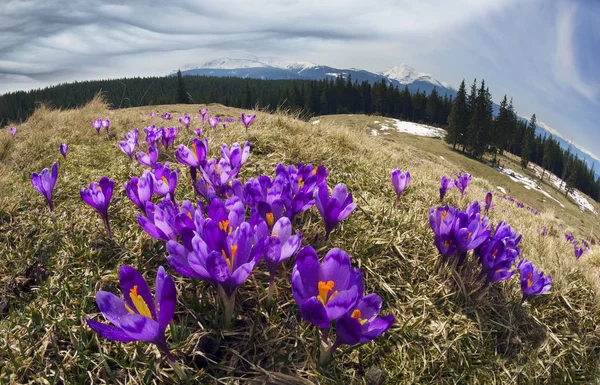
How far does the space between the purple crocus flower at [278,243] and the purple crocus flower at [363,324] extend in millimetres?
356

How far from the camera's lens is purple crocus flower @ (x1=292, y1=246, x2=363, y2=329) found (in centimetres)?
116

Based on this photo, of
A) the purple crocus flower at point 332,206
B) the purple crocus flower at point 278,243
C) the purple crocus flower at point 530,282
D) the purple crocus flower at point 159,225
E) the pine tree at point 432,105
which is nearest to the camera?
the purple crocus flower at point 278,243

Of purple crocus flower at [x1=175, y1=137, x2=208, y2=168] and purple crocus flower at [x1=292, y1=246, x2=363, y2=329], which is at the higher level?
purple crocus flower at [x1=175, y1=137, x2=208, y2=168]

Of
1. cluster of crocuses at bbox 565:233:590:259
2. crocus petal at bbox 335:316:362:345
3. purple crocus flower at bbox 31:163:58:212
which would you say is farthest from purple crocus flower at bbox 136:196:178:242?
cluster of crocuses at bbox 565:233:590:259

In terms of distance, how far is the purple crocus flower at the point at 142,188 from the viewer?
1978 mm

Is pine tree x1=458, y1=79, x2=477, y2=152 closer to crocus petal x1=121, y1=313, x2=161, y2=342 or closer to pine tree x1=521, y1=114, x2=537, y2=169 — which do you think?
pine tree x1=521, y1=114, x2=537, y2=169

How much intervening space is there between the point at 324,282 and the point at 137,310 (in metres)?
0.68

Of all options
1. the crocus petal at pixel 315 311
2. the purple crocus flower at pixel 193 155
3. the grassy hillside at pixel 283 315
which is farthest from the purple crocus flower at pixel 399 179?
the crocus petal at pixel 315 311

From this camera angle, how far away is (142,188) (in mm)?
1976

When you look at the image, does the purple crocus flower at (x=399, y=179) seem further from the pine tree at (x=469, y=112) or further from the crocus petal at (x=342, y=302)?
the pine tree at (x=469, y=112)

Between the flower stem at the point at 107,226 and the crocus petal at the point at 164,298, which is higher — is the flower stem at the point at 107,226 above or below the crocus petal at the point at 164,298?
below

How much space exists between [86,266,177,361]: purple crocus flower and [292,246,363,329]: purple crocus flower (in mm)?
433

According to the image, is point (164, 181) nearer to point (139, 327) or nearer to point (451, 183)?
point (139, 327)

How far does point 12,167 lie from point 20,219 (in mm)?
2178
